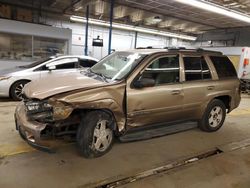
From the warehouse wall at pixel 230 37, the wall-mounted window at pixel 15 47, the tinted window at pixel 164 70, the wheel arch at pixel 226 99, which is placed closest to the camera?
the tinted window at pixel 164 70

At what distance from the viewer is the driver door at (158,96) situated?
11.2ft

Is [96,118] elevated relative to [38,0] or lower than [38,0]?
lower

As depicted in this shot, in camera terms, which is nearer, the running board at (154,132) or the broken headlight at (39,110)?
the broken headlight at (39,110)

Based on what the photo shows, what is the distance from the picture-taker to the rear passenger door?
13.3 feet

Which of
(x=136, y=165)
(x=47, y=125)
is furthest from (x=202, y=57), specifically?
(x=47, y=125)

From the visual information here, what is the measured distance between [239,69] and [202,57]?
8.70m

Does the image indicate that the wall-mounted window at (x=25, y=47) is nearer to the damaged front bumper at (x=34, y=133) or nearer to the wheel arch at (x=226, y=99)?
the damaged front bumper at (x=34, y=133)

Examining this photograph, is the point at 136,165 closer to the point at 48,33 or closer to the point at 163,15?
the point at 48,33

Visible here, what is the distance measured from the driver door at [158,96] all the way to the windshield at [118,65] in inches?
8.5

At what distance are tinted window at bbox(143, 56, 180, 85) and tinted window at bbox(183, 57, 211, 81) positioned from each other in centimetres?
24

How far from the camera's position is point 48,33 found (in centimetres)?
1123

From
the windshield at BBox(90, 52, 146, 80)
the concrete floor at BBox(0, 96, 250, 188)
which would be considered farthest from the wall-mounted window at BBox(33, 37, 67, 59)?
the windshield at BBox(90, 52, 146, 80)

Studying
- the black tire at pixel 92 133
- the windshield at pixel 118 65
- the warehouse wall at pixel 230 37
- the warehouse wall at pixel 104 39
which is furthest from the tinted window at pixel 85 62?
the warehouse wall at pixel 230 37

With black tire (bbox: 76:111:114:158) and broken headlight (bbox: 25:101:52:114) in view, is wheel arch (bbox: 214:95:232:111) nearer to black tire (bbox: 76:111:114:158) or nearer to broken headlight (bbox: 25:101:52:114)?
black tire (bbox: 76:111:114:158)
